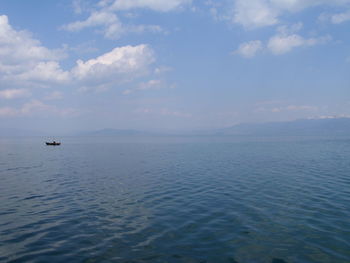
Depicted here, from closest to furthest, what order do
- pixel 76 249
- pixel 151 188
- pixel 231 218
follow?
1. pixel 76 249
2. pixel 231 218
3. pixel 151 188

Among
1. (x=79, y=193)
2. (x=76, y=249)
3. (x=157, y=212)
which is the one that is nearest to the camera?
(x=76, y=249)

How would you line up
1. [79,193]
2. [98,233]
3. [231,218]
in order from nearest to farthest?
[98,233] < [231,218] < [79,193]

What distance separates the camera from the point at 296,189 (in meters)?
35.4

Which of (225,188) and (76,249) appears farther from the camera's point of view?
(225,188)

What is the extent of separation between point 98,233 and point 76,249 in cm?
283

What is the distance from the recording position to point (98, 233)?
20.2 meters

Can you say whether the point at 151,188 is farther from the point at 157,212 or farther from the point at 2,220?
the point at 2,220

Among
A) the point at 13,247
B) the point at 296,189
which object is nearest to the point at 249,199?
the point at 296,189

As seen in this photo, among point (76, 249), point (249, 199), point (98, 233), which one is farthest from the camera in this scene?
point (249, 199)

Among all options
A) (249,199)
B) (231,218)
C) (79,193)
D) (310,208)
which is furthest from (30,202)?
(310,208)

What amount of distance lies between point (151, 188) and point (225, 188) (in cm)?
1052

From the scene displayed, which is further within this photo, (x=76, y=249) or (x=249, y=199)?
(x=249, y=199)

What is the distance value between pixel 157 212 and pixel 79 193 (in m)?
14.2

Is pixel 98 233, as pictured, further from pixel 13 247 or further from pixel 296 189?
pixel 296 189
